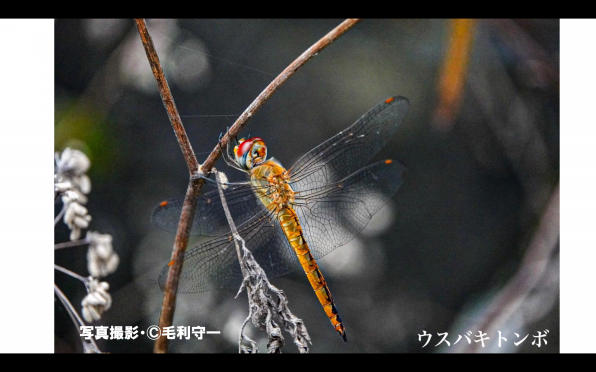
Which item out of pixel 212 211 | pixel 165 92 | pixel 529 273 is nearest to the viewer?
pixel 165 92

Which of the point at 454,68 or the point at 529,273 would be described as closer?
the point at 454,68

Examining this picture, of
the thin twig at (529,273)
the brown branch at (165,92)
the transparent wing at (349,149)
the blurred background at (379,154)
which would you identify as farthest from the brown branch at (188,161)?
the thin twig at (529,273)

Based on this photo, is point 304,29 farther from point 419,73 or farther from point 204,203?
point 204,203

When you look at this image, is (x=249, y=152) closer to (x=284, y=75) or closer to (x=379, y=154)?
(x=284, y=75)

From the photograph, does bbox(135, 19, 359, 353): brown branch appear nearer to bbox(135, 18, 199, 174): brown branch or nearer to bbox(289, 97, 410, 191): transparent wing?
bbox(135, 18, 199, 174): brown branch

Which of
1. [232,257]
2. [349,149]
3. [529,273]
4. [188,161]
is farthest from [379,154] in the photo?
[188,161]
